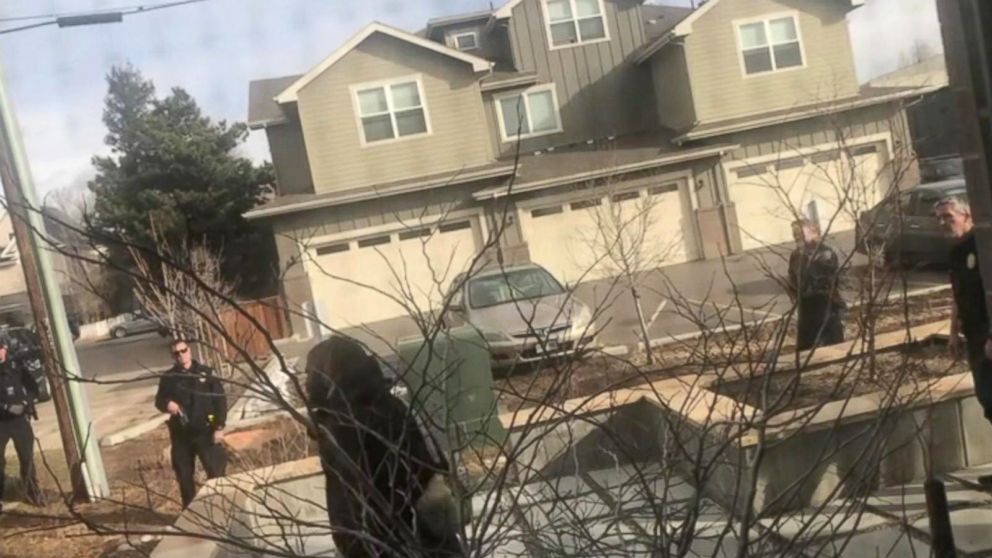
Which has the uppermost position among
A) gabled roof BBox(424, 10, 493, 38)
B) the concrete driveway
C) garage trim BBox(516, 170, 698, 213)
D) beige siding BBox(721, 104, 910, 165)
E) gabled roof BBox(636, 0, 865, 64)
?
gabled roof BBox(424, 10, 493, 38)

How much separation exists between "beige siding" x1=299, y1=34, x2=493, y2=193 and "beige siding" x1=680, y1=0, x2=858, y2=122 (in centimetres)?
87

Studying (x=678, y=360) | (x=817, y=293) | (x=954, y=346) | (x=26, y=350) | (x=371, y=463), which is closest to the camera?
(x=371, y=463)

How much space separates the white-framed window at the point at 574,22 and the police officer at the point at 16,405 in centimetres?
249

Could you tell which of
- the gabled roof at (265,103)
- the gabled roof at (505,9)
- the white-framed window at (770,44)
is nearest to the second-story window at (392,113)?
the gabled roof at (265,103)

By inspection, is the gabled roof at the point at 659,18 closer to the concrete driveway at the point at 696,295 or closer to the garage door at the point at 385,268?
the concrete driveway at the point at 696,295

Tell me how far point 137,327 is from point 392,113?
3.82 feet

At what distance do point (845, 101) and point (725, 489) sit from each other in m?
1.89

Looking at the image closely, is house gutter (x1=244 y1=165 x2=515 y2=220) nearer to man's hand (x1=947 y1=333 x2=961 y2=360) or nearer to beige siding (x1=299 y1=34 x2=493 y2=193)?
beige siding (x1=299 y1=34 x2=493 y2=193)

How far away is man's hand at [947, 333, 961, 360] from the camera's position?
2.93 m

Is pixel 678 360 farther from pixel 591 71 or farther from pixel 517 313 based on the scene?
pixel 591 71

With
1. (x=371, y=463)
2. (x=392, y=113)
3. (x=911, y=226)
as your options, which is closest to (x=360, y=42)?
(x=392, y=113)

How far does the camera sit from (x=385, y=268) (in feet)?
9.82

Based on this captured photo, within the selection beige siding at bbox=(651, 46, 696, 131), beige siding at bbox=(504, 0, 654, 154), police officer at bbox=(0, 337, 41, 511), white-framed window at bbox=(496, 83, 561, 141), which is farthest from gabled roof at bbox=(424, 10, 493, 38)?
police officer at bbox=(0, 337, 41, 511)

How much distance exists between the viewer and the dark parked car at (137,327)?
2.35 meters
